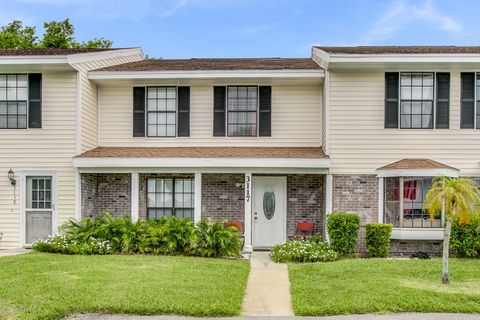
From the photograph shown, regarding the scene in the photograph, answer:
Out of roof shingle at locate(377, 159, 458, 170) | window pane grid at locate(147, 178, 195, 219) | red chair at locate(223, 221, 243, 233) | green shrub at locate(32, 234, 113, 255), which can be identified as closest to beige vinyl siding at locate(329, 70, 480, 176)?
roof shingle at locate(377, 159, 458, 170)

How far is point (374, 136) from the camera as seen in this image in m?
15.9

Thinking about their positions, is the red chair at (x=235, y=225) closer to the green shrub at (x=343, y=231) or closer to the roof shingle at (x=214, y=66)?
the green shrub at (x=343, y=231)

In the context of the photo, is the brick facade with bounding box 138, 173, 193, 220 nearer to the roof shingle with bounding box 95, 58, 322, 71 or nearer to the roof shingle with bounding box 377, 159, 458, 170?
the roof shingle with bounding box 95, 58, 322, 71

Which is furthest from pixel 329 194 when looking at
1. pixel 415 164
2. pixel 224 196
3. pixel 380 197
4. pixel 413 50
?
pixel 413 50

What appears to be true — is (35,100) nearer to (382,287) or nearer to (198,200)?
Result: (198,200)

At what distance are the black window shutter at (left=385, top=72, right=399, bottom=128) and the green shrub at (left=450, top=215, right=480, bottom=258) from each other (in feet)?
10.3

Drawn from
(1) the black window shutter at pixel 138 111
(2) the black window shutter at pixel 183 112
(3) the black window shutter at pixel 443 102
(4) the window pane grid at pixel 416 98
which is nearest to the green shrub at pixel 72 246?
(1) the black window shutter at pixel 138 111

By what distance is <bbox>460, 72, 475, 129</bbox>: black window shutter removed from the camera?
51.8ft

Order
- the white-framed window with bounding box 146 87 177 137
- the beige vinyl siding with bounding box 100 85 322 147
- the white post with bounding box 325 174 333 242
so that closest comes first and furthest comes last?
the white post with bounding box 325 174 333 242 < the beige vinyl siding with bounding box 100 85 322 147 < the white-framed window with bounding box 146 87 177 137

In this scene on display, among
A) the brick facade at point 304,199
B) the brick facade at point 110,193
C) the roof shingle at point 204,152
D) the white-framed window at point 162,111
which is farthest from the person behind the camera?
the white-framed window at point 162,111

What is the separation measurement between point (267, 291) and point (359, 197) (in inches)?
236

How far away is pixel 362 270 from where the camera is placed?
1211 cm

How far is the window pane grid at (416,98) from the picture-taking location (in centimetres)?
1586

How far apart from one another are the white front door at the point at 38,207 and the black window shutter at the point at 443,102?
35.3 ft
